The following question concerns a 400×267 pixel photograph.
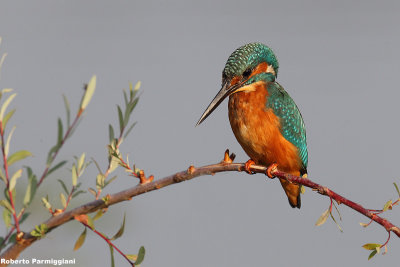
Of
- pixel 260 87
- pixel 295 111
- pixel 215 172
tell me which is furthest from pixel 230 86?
pixel 215 172

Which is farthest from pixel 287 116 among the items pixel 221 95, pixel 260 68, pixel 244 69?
pixel 221 95

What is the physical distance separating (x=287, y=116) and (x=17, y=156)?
4.80 ft

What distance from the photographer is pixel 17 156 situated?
508 millimetres

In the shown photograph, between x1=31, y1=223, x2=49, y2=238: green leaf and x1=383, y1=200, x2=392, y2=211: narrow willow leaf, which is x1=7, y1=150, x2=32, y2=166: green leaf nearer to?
x1=31, y1=223, x2=49, y2=238: green leaf

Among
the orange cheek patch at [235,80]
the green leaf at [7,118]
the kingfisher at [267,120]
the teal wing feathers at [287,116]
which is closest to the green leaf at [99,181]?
the green leaf at [7,118]

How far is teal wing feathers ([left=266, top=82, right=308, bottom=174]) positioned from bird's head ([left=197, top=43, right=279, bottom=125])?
0.29ft

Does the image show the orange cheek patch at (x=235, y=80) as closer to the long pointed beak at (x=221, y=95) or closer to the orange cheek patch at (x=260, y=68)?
the long pointed beak at (x=221, y=95)

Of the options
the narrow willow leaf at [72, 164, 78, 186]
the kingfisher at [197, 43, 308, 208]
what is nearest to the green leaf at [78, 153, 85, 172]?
the narrow willow leaf at [72, 164, 78, 186]

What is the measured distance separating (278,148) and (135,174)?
120 cm

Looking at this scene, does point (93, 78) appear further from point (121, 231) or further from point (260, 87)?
point (260, 87)

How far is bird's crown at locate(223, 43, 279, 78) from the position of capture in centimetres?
156

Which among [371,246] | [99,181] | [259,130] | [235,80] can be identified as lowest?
[371,246]

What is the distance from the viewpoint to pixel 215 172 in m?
0.71

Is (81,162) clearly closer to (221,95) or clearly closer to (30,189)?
(30,189)
